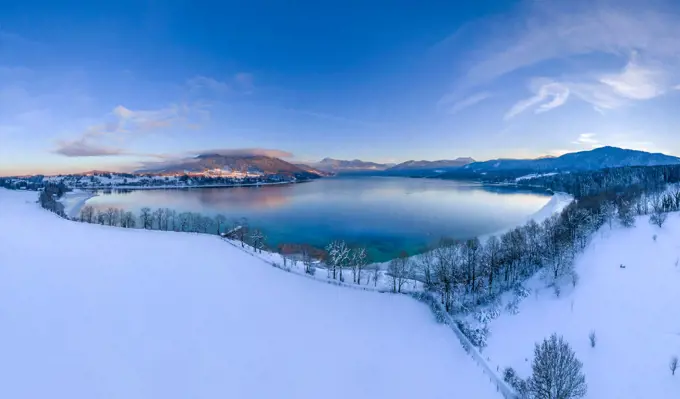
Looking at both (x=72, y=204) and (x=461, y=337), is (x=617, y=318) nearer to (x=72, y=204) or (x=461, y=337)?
(x=461, y=337)

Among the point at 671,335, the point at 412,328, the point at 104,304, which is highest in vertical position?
the point at 671,335

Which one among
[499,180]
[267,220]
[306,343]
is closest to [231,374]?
[306,343]

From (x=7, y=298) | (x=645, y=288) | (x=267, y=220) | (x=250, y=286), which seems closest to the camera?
(x=645, y=288)

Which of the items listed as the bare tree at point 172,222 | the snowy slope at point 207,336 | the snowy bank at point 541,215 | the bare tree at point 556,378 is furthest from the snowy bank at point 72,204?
the snowy bank at point 541,215

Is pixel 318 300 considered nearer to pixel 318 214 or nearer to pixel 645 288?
pixel 645 288

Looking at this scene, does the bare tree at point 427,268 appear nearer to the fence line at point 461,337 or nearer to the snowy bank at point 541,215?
the fence line at point 461,337

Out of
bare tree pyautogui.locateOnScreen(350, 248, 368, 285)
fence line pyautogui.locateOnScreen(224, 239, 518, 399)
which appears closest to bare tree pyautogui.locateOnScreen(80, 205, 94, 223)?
fence line pyautogui.locateOnScreen(224, 239, 518, 399)

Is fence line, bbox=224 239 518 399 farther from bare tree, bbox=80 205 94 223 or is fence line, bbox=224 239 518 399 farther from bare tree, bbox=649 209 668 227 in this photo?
bare tree, bbox=80 205 94 223
